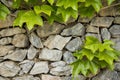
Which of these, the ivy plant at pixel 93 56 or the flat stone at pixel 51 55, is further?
the flat stone at pixel 51 55

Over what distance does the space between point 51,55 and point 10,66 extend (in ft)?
1.06

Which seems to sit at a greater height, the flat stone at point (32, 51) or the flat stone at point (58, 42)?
the flat stone at point (58, 42)

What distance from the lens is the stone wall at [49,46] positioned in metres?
1.98

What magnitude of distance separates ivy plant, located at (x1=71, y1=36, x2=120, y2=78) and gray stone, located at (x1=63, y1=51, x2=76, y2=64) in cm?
7

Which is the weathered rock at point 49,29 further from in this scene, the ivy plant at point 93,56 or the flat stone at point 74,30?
the ivy plant at point 93,56

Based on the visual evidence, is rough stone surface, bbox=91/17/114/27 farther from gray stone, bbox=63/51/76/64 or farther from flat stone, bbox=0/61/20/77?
flat stone, bbox=0/61/20/77

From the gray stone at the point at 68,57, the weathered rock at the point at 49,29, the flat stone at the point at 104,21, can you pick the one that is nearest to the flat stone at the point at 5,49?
the weathered rock at the point at 49,29

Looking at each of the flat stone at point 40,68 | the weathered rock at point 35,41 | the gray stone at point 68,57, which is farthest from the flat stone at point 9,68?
the gray stone at point 68,57

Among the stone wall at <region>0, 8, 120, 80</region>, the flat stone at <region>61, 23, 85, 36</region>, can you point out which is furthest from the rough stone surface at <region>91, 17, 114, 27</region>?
the flat stone at <region>61, 23, 85, 36</region>

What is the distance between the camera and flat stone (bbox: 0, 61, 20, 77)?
2027mm

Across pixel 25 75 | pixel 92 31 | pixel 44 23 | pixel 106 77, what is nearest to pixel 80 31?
pixel 92 31

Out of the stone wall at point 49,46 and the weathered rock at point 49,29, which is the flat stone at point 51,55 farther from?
the weathered rock at point 49,29

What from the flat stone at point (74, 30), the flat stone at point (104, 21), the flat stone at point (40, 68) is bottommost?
the flat stone at point (40, 68)

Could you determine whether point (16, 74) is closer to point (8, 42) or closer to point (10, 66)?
point (10, 66)
